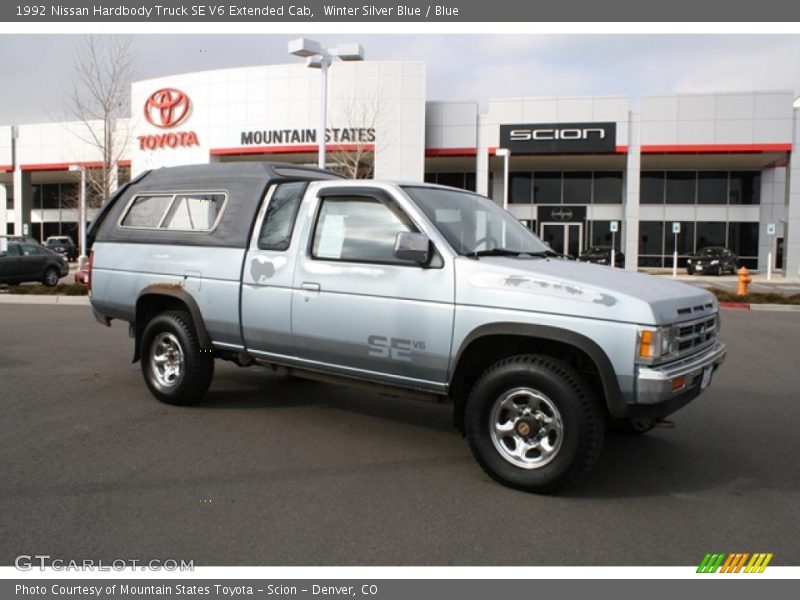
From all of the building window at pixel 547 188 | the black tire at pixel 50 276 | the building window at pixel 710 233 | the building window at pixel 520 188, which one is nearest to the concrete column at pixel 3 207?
the black tire at pixel 50 276

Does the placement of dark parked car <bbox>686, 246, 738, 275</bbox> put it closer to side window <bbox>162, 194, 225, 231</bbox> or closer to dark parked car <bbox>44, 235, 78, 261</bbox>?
side window <bbox>162, 194, 225, 231</bbox>

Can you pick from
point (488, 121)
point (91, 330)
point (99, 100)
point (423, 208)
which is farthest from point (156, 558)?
point (488, 121)

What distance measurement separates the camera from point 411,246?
14.4ft

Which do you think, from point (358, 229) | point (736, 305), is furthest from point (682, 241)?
point (358, 229)

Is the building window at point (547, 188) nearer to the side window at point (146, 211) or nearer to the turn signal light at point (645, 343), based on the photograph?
the side window at point (146, 211)

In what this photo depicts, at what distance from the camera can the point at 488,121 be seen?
31062 mm

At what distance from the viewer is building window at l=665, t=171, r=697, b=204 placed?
117ft

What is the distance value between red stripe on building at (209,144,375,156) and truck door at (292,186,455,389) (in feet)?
78.5

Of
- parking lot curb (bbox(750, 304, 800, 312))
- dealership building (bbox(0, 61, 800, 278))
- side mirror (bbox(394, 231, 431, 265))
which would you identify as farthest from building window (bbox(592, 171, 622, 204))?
side mirror (bbox(394, 231, 431, 265))

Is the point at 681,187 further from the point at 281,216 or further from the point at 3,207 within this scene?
the point at 3,207

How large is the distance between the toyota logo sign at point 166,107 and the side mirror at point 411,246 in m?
31.5

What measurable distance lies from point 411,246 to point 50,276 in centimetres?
2060

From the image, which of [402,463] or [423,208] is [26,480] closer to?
[402,463]

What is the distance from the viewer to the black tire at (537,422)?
13.3 feet
